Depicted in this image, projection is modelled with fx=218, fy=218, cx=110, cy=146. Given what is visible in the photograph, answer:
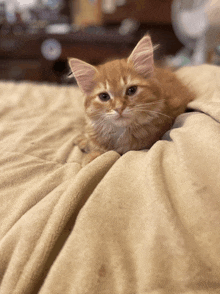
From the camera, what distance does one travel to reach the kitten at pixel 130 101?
97 centimetres

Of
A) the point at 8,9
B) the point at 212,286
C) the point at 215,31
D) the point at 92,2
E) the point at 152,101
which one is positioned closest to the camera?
the point at 212,286

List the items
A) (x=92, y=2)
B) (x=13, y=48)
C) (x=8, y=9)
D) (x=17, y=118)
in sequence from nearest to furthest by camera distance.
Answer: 1. (x=17, y=118)
2. (x=13, y=48)
3. (x=8, y=9)
4. (x=92, y=2)

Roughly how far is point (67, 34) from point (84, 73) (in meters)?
2.44

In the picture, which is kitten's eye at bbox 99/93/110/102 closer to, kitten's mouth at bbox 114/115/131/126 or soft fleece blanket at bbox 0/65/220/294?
kitten's mouth at bbox 114/115/131/126

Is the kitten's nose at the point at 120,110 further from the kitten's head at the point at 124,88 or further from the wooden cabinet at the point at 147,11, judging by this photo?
the wooden cabinet at the point at 147,11

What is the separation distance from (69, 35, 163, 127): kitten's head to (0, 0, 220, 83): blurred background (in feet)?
6.17

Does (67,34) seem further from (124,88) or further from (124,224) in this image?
(124,224)

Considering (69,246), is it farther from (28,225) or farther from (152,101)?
(152,101)

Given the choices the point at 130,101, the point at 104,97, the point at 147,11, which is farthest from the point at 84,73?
the point at 147,11

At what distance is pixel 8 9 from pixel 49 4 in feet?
2.18

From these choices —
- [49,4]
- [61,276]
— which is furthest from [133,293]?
[49,4]

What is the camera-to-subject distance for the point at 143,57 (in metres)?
1.02

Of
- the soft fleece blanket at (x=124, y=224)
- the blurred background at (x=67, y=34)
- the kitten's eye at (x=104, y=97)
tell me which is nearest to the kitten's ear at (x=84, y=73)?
the kitten's eye at (x=104, y=97)

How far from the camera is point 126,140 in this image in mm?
1004
